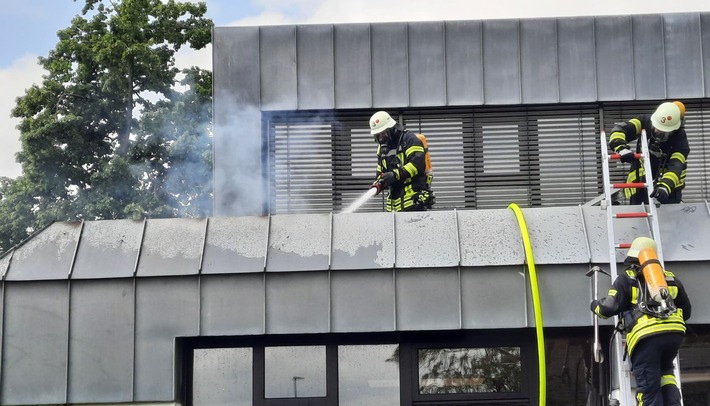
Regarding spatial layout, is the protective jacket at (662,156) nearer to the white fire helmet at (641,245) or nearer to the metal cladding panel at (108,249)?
the white fire helmet at (641,245)

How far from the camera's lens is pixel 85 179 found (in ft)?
78.2

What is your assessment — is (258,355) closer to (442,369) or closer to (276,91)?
(442,369)

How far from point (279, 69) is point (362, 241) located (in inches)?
141

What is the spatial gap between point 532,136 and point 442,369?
12.7 ft

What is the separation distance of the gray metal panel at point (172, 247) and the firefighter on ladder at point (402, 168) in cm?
193

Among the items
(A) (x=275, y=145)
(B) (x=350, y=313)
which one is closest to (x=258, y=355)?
(B) (x=350, y=313)

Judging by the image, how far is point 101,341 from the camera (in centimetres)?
859

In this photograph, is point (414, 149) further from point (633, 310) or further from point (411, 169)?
point (633, 310)

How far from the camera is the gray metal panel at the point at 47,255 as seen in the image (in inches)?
343

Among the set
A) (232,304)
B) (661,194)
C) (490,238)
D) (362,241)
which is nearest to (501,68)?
(661,194)

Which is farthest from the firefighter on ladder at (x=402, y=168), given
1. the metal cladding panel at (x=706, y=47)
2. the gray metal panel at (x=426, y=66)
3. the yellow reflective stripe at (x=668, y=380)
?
the metal cladding panel at (x=706, y=47)

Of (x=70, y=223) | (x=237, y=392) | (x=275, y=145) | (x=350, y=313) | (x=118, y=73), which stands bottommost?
(x=237, y=392)

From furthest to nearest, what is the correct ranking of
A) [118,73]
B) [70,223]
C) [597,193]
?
[118,73] < [597,193] < [70,223]

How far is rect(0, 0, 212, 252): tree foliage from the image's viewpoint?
2303cm
